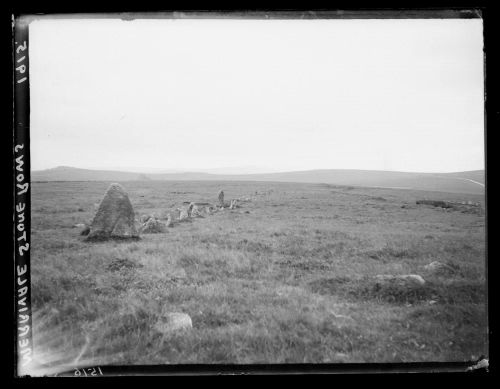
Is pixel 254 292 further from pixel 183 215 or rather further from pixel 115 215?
pixel 183 215

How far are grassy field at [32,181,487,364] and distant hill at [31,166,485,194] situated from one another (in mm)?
339

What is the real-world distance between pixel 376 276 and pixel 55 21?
9.09m

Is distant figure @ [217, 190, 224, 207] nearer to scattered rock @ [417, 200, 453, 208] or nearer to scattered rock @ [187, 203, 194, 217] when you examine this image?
scattered rock @ [187, 203, 194, 217]

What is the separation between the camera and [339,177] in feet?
30.6

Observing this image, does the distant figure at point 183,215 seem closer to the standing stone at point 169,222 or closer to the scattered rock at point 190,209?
the scattered rock at point 190,209

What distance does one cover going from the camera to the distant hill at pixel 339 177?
243 inches

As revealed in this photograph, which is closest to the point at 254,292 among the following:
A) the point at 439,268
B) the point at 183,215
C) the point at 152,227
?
the point at 152,227

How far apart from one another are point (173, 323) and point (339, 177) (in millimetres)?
7403

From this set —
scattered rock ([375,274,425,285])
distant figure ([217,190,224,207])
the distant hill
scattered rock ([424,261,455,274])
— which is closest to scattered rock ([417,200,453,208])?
the distant hill

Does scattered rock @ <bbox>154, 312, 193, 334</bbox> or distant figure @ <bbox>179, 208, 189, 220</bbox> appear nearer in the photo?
scattered rock @ <bbox>154, 312, 193, 334</bbox>

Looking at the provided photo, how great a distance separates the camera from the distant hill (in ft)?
20.2

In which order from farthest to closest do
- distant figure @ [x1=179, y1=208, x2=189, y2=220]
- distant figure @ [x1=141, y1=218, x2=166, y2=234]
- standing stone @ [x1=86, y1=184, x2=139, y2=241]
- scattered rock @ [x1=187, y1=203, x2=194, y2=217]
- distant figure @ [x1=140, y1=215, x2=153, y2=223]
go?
scattered rock @ [x1=187, y1=203, x2=194, y2=217], distant figure @ [x1=179, y1=208, x2=189, y2=220], distant figure @ [x1=140, y1=215, x2=153, y2=223], distant figure @ [x1=141, y1=218, x2=166, y2=234], standing stone @ [x1=86, y1=184, x2=139, y2=241]

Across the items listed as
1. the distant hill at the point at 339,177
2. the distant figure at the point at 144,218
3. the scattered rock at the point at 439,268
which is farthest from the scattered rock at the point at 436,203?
the distant figure at the point at 144,218
